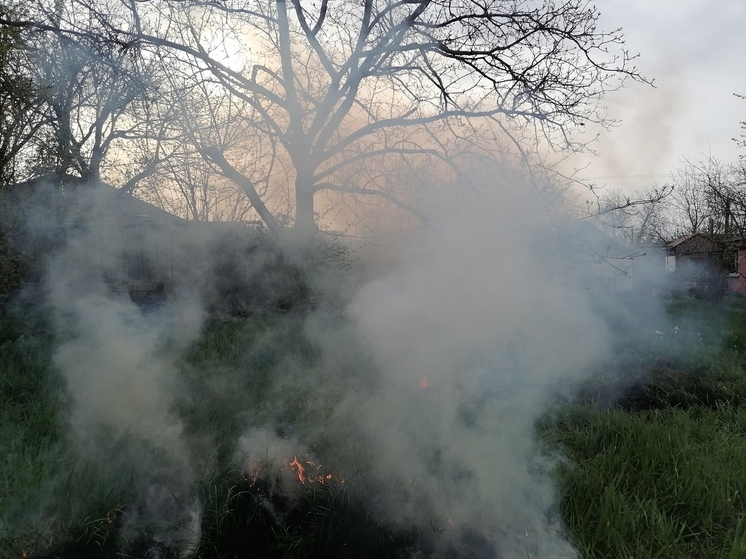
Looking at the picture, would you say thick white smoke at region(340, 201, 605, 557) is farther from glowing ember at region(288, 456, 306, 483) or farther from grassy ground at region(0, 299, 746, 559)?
glowing ember at region(288, 456, 306, 483)

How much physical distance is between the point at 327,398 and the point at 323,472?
51.9 inches

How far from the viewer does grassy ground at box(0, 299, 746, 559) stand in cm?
280

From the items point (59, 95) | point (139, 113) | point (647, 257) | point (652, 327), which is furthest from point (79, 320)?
point (647, 257)

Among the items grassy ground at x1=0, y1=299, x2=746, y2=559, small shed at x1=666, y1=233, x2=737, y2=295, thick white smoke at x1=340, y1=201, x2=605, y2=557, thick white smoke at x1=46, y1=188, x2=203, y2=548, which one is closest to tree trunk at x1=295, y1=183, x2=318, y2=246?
thick white smoke at x1=46, y1=188, x2=203, y2=548

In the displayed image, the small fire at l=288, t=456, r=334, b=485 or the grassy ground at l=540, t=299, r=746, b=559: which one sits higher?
the grassy ground at l=540, t=299, r=746, b=559

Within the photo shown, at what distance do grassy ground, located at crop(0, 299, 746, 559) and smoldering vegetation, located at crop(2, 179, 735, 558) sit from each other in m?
0.02

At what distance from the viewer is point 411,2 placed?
25.2ft

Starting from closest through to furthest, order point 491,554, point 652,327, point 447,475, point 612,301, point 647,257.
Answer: point 491,554
point 447,475
point 612,301
point 652,327
point 647,257

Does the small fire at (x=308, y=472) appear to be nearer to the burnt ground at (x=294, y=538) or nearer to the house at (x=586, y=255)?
the burnt ground at (x=294, y=538)

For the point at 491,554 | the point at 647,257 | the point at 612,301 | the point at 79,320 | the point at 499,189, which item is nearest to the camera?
the point at 491,554

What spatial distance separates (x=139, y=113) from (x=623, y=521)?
27.6 ft

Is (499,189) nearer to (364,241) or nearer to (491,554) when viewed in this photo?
(364,241)

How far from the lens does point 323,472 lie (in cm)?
329

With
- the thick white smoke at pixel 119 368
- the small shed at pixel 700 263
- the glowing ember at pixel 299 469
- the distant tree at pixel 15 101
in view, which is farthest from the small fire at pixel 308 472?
the small shed at pixel 700 263
